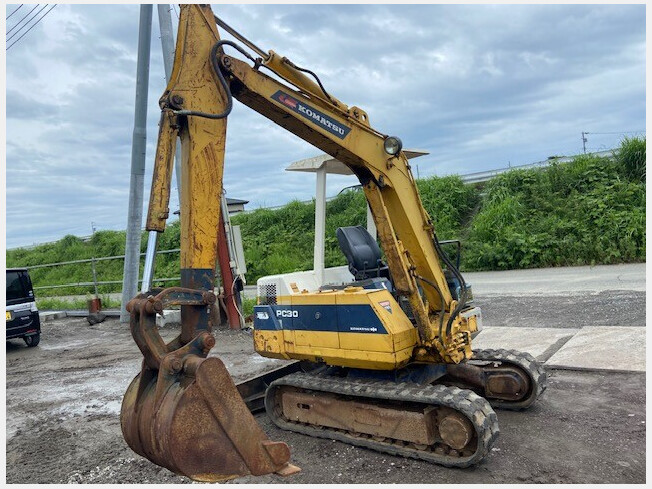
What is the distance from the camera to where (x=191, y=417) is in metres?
3.34

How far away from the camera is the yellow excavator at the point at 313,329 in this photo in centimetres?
346

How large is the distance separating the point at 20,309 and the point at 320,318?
8.57 metres

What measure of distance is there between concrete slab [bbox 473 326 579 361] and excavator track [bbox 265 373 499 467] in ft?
9.93

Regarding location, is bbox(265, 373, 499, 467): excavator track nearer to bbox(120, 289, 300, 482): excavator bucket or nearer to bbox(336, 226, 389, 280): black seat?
bbox(336, 226, 389, 280): black seat

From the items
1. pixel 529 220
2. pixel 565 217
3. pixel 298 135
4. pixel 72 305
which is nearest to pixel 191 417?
pixel 298 135

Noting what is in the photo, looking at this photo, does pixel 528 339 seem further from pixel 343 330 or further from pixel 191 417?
pixel 191 417

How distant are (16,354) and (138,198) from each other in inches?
161

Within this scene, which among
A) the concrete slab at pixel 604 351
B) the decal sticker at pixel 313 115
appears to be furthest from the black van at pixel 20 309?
the concrete slab at pixel 604 351

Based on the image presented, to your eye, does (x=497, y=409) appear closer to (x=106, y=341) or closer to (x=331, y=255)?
(x=331, y=255)

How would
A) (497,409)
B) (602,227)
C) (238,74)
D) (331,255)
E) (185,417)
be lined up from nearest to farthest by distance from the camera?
(185,417) → (238,74) → (497,409) → (331,255) → (602,227)

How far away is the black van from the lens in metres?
11.0

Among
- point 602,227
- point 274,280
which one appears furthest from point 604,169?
point 274,280

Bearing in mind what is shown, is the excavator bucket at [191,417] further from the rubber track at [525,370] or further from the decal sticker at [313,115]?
the rubber track at [525,370]

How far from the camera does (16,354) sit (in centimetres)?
1085
